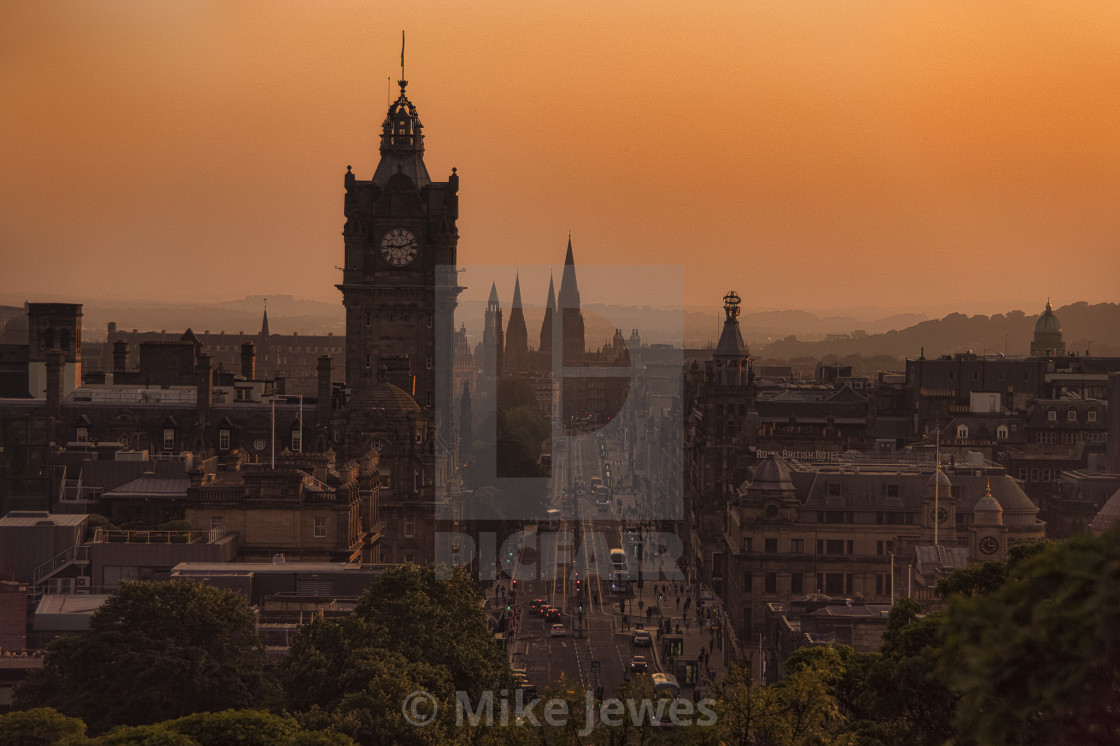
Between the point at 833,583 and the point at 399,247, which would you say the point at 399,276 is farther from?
the point at 833,583

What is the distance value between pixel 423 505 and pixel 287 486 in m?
18.0

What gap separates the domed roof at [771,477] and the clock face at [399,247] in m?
30.1

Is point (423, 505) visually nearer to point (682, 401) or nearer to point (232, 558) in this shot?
point (232, 558)

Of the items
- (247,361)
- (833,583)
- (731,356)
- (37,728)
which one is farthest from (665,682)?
(247,361)

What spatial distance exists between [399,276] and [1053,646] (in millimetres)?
99060

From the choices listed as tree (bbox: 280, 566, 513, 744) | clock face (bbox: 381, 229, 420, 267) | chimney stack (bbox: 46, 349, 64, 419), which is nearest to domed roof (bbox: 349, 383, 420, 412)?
clock face (bbox: 381, 229, 420, 267)

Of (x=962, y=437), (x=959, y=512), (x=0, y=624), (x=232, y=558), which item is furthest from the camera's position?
(x=962, y=437)

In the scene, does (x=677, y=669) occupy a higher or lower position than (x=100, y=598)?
lower

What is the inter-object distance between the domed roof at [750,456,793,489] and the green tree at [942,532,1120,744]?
82.5 meters

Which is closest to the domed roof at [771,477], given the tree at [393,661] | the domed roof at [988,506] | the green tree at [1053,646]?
the domed roof at [988,506]

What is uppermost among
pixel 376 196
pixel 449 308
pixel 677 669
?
pixel 376 196

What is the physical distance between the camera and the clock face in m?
121

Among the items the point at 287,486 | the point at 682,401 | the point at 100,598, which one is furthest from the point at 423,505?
the point at 682,401

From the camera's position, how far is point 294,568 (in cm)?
8050
